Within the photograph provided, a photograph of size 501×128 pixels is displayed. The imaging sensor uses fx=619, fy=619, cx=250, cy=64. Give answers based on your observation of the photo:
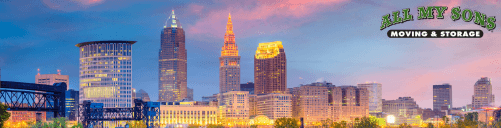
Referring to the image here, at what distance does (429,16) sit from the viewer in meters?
66.1

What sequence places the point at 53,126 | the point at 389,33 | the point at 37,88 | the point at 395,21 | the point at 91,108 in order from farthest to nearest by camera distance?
the point at 91,108, the point at 53,126, the point at 37,88, the point at 395,21, the point at 389,33

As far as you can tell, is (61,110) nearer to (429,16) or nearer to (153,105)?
(153,105)

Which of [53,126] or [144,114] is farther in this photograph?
[144,114]

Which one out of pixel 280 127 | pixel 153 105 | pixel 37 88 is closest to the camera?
pixel 37 88

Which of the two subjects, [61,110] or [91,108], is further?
[91,108]

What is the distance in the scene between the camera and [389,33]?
62.3 metres

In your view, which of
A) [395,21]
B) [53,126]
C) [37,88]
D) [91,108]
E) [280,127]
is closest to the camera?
[395,21]

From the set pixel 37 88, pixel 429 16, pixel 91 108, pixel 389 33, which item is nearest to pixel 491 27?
pixel 429 16

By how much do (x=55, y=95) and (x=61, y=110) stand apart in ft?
9.54

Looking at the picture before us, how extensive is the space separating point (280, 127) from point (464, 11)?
109 metres

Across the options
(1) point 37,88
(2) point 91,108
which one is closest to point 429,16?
(1) point 37,88

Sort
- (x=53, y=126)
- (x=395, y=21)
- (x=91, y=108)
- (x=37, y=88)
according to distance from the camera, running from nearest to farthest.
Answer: (x=395, y=21), (x=37, y=88), (x=53, y=126), (x=91, y=108)

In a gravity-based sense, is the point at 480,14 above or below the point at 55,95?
above

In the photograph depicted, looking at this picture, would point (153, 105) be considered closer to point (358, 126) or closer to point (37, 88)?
point (37, 88)
